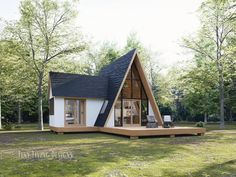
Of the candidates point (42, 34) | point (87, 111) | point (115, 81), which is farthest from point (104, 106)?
point (42, 34)

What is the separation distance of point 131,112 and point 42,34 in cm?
906

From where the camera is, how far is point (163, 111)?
37.1m

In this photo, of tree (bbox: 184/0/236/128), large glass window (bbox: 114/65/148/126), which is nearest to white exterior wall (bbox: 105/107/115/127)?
large glass window (bbox: 114/65/148/126)

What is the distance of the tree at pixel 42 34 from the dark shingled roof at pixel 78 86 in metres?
3.60

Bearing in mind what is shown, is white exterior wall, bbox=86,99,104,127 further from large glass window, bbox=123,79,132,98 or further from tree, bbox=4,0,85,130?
tree, bbox=4,0,85,130

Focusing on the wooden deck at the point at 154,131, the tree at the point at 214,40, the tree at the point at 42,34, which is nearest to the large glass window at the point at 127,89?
the wooden deck at the point at 154,131

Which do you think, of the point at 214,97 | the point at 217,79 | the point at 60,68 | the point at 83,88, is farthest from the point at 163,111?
the point at 83,88

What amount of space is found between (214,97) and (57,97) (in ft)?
67.2

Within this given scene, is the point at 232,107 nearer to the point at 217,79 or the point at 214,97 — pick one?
the point at 214,97

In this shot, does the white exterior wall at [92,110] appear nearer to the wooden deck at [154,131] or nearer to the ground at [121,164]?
the wooden deck at [154,131]

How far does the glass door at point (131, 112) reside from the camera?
1841cm

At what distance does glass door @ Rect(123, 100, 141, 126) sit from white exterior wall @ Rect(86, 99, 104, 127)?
164cm

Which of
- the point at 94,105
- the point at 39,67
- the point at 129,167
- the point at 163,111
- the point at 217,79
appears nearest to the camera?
the point at 129,167

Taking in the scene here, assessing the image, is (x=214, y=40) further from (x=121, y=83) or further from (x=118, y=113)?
(x=118, y=113)
